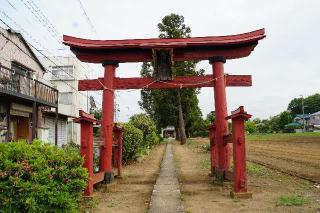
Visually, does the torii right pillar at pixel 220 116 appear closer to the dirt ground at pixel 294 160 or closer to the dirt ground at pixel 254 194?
the dirt ground at pixel 254 194

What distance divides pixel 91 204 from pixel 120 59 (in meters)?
5.89

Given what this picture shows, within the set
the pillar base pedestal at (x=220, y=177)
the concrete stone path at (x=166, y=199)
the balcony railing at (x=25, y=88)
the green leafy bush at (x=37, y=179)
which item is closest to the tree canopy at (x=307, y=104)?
the balcony railing at (x=25, y=88)

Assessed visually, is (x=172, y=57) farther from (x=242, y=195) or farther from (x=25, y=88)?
(x=25, y=88)

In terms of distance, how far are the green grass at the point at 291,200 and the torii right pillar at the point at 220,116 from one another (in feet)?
8.63

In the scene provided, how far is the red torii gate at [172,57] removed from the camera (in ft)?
40.4

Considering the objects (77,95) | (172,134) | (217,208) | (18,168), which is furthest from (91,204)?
(172,134)

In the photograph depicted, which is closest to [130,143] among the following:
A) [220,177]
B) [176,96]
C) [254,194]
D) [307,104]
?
[220,177]

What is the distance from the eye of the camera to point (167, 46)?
12.4 metres

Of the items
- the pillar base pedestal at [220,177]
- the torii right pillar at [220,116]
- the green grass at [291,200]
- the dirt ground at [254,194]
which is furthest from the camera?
the torii right pillar at [220,116]

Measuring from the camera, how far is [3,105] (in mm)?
19000

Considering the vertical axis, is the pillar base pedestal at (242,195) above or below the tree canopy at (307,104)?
below

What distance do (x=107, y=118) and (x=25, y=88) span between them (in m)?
9.42

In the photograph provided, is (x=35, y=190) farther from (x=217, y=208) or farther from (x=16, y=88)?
(x=16, y=88)

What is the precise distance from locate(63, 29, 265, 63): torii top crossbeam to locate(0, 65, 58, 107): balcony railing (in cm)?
557
